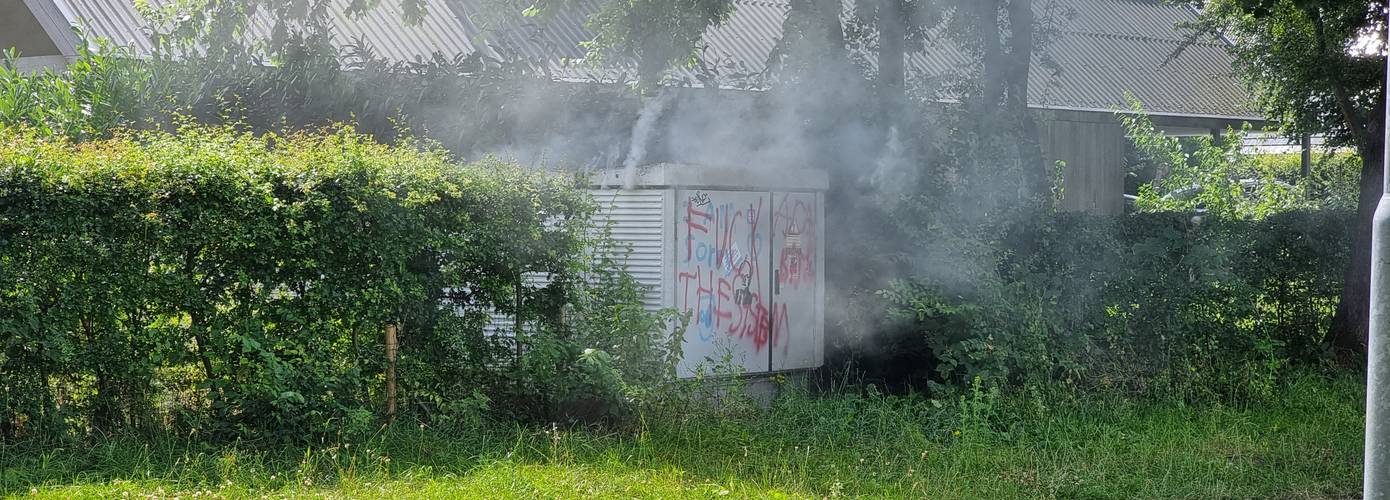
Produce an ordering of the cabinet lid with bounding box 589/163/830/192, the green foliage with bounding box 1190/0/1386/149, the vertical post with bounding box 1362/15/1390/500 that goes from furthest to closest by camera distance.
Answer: the green foliage with bounding box 1190/0/1386/149
the cabinet lid with bounding box 589/163/830/192
the vertical post with bounding box 1362/15/1390/500

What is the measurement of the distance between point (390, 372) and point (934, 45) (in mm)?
5632

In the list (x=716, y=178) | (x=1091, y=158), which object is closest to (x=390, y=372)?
(x=716, y=178)

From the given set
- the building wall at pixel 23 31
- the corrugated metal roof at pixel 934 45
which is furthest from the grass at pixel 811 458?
the building wall at pixel 23 31

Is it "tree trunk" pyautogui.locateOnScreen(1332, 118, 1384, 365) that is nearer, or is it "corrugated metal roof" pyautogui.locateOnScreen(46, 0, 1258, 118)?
"tree trunk" pyautogui.locateOnScreen(1332, 118, 1384, 365)

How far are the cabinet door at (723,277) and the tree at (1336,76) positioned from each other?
4.47 m

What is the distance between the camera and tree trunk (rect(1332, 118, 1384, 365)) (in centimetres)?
1041

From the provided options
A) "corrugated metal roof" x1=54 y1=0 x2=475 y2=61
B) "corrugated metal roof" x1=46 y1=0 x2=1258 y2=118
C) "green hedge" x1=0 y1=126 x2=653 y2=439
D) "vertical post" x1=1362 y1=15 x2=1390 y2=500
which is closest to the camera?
"vertical post" x1=1362 y1=15 x2=1390 y2=500

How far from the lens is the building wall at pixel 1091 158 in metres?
17.5

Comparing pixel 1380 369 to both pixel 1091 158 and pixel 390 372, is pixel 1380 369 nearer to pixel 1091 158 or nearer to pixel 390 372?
pixel 390 372

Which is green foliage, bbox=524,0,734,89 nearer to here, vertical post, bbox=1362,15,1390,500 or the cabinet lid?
the cabinet lid

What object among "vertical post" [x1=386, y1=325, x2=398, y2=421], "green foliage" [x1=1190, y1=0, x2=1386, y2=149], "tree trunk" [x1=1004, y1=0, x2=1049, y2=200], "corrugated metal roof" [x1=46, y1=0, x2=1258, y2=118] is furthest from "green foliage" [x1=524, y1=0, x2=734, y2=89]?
"green foliage" [x1=1190, y1=0, x2=1386, y2=149]

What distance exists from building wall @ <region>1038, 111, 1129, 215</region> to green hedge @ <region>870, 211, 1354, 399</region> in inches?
290

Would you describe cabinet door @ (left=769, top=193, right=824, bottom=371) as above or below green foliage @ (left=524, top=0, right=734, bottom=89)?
below

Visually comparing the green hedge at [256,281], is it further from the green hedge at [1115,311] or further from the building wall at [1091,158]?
the building wall at [1091,158]
